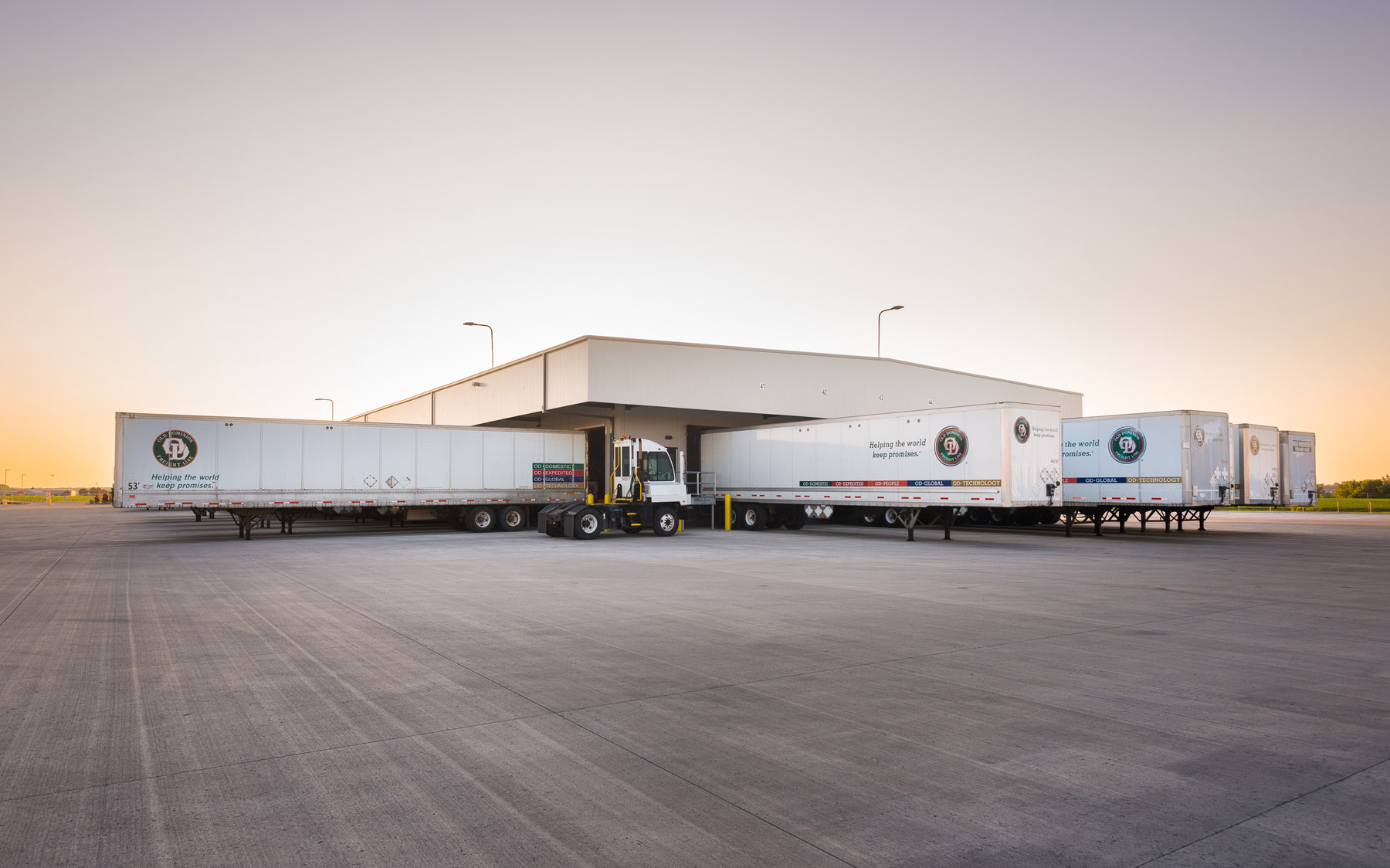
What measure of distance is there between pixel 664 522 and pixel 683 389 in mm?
6735

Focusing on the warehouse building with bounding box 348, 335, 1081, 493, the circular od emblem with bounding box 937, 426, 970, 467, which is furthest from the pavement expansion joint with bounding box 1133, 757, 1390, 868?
the warehouse building with bounding box 348, 335, 1081, 493

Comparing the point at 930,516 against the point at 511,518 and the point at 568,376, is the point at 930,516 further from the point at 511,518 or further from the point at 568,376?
the point at 511,518

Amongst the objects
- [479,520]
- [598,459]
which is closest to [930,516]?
[479,520]

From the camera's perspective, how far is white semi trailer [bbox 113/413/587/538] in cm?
2533

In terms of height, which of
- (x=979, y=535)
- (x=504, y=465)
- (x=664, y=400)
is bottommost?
(x=979, y=535)

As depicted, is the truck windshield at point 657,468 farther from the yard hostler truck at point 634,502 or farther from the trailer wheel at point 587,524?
the trailer wheel at point 587,524

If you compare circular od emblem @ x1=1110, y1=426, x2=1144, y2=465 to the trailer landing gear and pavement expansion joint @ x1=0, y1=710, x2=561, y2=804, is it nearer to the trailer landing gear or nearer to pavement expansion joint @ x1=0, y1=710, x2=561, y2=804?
the trailer landing gear

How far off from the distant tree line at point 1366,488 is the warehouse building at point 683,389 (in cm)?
6064

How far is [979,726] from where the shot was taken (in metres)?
5.68

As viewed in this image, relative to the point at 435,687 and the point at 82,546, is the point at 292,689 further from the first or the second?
the point at 82,546

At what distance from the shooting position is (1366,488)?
290ft

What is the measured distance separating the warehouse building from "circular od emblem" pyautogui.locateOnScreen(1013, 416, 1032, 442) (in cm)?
1363

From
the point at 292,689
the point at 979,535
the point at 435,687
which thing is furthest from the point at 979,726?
the point at 979,535

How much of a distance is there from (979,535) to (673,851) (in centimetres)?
2619
